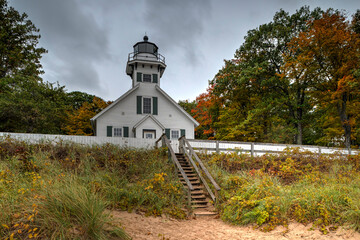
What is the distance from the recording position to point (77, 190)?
4930 millimetres

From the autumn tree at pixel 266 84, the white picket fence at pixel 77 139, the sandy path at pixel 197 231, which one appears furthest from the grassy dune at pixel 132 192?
the autumn tree at pixel 266 84

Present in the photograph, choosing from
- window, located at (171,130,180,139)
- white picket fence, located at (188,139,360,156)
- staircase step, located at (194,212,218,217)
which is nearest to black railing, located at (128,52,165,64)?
window, located at (171,130,180,139)

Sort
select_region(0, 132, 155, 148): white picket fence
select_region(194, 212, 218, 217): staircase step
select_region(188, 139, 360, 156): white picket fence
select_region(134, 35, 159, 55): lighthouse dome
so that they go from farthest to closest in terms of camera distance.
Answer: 1. select_region(134, 35, 159, 55): lighthouse dome
2. select_region(188, 139, 360, 156): white picket fence
3. select_region(0, 132, 155, 148): white picket fence
4. select_region(194, 212, 218, 217): staircase step

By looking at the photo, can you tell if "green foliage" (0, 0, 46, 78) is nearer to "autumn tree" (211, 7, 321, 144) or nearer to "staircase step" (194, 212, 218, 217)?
"autumn tree" (211, 7, 321, 144)

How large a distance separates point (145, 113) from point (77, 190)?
14913 mm

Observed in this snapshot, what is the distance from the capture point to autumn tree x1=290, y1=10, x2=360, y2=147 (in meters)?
17.0

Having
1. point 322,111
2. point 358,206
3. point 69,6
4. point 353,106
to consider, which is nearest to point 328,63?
point 353,106

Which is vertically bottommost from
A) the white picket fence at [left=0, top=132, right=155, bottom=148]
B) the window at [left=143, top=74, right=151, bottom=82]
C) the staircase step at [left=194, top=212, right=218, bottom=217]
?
the staircase step at [left=194, top=212, right=218, bottom=217]

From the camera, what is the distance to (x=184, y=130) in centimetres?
2031

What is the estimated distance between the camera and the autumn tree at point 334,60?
17.0 meters

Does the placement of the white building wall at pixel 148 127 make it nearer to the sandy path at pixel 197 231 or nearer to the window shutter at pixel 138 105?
the window shutter at pixel 138 105

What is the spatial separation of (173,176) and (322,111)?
1864 cm

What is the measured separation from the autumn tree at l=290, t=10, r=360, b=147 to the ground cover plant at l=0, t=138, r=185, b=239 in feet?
46.1

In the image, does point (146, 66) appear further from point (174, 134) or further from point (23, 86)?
point (23, 86)
